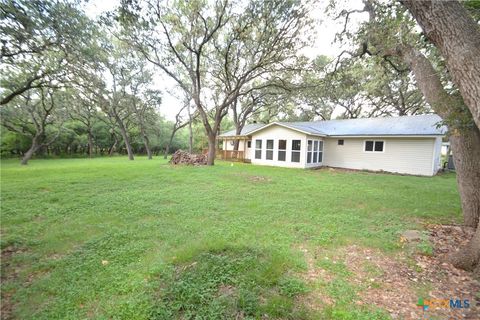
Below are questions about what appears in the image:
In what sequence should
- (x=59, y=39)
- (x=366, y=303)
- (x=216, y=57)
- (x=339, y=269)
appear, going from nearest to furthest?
(x=366, y=303) → (x=339, y=269) → (x=59, y=39) → (x=216, y=57)

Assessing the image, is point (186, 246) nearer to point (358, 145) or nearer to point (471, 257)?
point (471, 257)

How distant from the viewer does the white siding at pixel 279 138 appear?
1356 cm

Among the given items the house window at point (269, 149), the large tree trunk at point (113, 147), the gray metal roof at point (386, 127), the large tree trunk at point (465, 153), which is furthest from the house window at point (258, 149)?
the large tree trunk at point (113, 147)

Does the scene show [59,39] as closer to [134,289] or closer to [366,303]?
[134,289]

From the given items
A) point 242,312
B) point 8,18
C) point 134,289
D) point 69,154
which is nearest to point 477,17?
point 242,312

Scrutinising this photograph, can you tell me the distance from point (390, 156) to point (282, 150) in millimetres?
6288

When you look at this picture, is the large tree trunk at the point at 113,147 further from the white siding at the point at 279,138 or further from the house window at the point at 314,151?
the house window at the point at 314,151

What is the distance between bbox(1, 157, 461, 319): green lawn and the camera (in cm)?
211

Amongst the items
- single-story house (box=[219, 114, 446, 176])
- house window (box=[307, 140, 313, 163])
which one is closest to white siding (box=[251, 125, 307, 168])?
single-story house (box=[219, 114, 446, 176])

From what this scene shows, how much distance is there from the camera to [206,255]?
2.97 metres

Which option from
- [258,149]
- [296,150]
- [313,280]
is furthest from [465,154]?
[258,149]

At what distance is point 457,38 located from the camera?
8.30 ft

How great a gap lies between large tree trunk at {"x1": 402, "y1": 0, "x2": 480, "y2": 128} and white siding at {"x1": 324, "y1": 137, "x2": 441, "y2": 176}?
1148cm

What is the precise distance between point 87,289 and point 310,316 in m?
2.31
